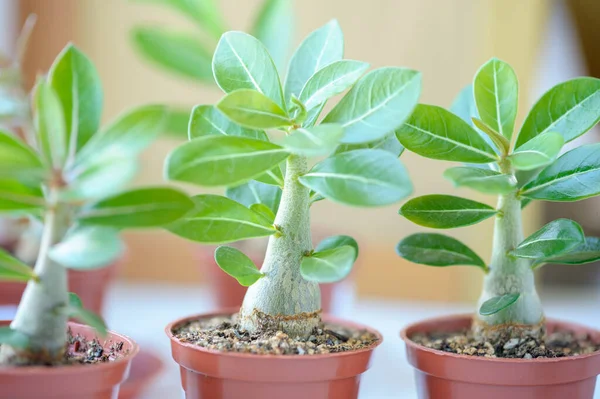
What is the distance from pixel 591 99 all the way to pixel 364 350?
15.0 inches

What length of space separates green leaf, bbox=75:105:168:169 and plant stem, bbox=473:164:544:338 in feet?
1.42

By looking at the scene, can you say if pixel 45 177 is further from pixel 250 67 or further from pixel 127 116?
pixel 250 67

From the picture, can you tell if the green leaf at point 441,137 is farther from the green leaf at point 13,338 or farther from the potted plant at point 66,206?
the green leaf at point 13,338

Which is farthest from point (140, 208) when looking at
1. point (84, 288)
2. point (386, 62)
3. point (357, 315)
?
point (386, 62)

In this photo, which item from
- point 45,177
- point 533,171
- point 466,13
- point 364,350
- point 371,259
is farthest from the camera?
point 371,259

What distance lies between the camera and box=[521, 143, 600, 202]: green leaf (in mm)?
762

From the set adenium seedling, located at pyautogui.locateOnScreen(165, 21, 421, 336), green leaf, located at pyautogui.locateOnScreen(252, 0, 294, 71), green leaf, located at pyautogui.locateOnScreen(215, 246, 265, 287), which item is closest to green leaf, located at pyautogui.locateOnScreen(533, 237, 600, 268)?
adenium seedling, located at pyautogui.locateOnScreen(165, 21, 421, 336)

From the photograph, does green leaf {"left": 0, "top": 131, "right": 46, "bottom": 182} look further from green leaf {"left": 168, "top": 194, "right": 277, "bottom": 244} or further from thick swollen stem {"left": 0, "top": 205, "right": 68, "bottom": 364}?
green leaf {"left": 168, "top": 194, "right": 277, "bottom": 244}

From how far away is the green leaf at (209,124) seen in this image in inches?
29.2

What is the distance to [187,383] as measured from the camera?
73 cm

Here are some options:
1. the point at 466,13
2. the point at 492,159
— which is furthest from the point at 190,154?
the point at 466,13

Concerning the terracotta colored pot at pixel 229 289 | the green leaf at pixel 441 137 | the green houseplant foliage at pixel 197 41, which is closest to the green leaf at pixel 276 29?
the green houseplant foliage at pixel 197 41

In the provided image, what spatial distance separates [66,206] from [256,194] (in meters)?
0.29

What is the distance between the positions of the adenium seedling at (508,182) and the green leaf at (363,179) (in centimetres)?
11
